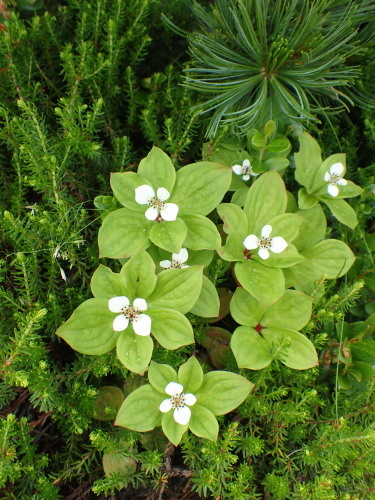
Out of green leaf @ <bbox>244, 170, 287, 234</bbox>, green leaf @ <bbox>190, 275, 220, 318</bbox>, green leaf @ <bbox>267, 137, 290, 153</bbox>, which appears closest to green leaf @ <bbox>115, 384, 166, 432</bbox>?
green leaf @ <bbox>190, 275, 220, 318</bbox>

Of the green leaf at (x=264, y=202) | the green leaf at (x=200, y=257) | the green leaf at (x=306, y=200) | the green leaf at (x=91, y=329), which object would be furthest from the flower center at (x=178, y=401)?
the green leaf at (x=306, y=200)

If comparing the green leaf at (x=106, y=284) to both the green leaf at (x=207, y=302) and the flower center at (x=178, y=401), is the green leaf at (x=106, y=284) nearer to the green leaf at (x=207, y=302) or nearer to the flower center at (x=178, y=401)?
the green leaf at (x=207, y=302)

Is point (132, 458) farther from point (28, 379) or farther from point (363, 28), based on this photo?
point (363, 28)

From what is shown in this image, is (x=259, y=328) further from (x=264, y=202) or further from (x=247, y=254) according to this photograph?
(x=264, y=202)

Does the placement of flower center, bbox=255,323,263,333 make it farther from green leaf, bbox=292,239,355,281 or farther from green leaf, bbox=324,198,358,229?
green leaf, bbox=324,198,358,229

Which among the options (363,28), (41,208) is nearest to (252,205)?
(41,208)
